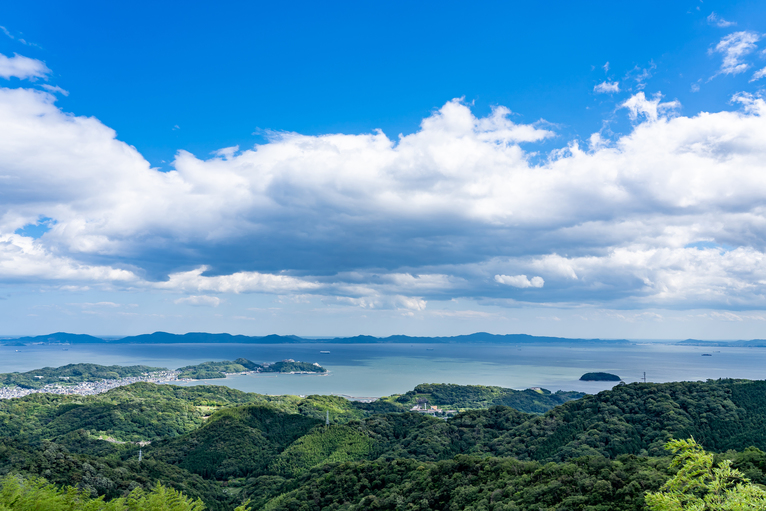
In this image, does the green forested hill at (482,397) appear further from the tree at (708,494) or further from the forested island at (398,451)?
the tree at (708,494)

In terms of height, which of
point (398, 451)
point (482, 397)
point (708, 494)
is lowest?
point (482, 397)

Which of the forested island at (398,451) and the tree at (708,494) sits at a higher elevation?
the tree at (708,494)

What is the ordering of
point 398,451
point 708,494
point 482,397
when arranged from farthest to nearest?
point 482,397 → point 398,451 → point 708,494

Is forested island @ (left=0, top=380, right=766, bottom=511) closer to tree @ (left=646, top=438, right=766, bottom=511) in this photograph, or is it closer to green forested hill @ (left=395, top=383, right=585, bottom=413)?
tree @ (left=646, top=438, right=766, bottom=511)

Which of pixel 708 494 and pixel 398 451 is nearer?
pixel 708 494

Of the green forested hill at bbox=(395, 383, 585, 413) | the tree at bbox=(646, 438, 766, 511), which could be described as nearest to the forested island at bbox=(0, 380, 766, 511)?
the tree at bbox=(646, 438, 766, 511)

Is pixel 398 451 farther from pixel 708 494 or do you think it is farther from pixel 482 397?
pixel 482 397

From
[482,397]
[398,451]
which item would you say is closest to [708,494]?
[398,451]

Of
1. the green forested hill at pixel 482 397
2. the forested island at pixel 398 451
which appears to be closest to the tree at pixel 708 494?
the forested island at pixel 398 451

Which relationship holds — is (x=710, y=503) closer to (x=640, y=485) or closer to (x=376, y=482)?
(x=640, y=485)

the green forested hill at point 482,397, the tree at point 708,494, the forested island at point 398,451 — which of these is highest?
the tree at point 708,494
